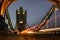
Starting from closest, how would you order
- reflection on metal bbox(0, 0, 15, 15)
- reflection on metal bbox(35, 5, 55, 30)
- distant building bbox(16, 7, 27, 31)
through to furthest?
reflection on metal bbox(0, 0, 15, 15) < reflection on metal bbox(35, 5, 55, 30) < distant building bbox(16, 7, 27, 31)

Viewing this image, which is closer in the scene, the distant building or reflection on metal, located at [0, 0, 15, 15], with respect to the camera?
reflection on metal, located at [0, 0, 15, 15]

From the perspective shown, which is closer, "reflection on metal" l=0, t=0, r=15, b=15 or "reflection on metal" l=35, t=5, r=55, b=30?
"reflection on metal" l=0, t=0, r=15, b=15

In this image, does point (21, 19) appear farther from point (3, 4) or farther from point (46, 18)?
A: point (3, 4)

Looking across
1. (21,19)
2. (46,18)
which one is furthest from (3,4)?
(21,19)

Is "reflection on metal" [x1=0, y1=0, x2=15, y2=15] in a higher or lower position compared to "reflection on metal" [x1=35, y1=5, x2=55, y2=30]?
higher

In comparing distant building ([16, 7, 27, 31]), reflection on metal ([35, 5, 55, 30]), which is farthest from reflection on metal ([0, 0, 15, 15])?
distant building ([16, 7, 27, 31])

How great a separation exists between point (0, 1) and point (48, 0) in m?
6.35

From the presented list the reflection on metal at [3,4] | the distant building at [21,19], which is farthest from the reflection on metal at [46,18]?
the distant building at [21,19]

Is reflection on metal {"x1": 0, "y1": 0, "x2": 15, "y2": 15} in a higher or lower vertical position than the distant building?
higher

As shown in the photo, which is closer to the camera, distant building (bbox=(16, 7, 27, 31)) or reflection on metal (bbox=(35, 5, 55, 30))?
reflection on metal (bbox=(35, 5, 55, 30))

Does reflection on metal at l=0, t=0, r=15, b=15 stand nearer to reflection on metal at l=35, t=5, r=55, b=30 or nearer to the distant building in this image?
reflection on metal at l=35, t=5, r=55, b=30

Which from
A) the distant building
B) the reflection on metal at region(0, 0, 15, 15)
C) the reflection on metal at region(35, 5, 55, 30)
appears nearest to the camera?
the reflection on metal at region(0, 0, 15, 15)

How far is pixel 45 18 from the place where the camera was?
3070 centimetres

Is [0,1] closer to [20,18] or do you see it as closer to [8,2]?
[8,2]
